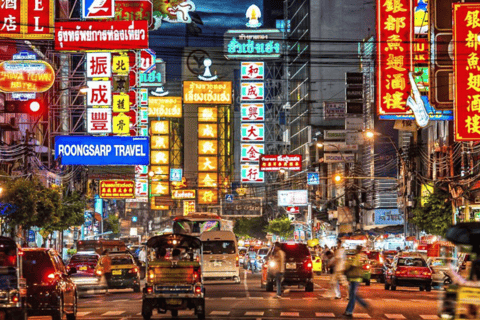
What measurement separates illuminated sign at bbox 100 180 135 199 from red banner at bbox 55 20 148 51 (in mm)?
26599

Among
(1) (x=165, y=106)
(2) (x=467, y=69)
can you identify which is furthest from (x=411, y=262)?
(1) (x=165, y=106)

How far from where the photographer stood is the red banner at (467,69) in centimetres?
3694

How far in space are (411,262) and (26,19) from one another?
21.2 metres

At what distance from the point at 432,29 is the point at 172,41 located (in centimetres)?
14954

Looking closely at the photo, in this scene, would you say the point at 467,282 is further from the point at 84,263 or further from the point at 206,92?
the point at 206,92

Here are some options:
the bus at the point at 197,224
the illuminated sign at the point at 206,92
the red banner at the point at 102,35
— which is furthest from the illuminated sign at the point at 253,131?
the red banner at the point at 102,35

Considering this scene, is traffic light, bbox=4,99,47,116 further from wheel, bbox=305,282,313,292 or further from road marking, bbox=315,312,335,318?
road marking, bbox=315,312,335,318

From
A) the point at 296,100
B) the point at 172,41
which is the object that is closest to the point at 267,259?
the point at 296,100

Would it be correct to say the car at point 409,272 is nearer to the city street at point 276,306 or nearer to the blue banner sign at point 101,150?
the city street at point 276,306

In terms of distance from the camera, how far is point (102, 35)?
151ft

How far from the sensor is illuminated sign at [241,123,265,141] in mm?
80125

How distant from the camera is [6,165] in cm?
5634

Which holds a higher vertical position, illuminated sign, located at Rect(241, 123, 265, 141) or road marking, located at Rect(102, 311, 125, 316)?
illuminated sign, located at Rect(241, 123, 265, 141)

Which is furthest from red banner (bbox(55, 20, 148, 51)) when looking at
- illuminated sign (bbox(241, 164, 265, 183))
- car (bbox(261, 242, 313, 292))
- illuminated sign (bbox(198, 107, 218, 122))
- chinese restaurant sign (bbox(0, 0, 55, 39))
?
illuminated sign (bbox(198, 107, 218, 122))
